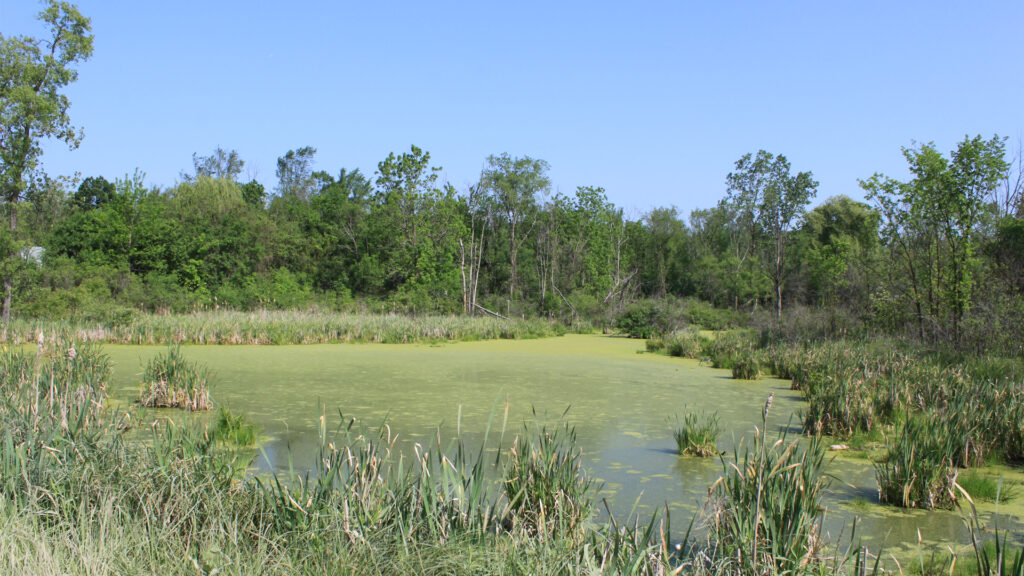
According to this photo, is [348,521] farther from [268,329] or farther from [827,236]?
[827,236]

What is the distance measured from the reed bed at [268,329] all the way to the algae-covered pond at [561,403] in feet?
3.25

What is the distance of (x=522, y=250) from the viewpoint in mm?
38594

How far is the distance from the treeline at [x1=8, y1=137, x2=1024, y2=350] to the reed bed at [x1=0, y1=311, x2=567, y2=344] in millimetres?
1191

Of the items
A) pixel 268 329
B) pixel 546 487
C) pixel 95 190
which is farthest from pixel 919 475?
pixel 95 190

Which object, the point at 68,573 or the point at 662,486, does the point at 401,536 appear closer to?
the point at 68,573

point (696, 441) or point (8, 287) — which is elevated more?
point (8, 287)

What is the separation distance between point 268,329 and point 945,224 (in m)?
14.9

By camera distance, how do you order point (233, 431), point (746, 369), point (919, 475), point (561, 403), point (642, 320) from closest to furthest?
point (919, 475) < point (233, 431) < point (561, 403) < point (746, 369) < point (642, 320)

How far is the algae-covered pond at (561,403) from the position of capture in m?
4.31

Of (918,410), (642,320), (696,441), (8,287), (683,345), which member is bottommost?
(696,441)

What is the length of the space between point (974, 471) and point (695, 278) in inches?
1415

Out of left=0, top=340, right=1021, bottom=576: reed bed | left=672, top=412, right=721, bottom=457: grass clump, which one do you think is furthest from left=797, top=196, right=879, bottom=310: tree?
left=0, top=340, right=1021, bottom=576: reed bed

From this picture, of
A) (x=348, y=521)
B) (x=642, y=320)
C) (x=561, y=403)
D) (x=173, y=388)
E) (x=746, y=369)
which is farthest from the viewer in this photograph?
(x=642, y=320)

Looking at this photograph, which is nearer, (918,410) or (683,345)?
(918,410)
